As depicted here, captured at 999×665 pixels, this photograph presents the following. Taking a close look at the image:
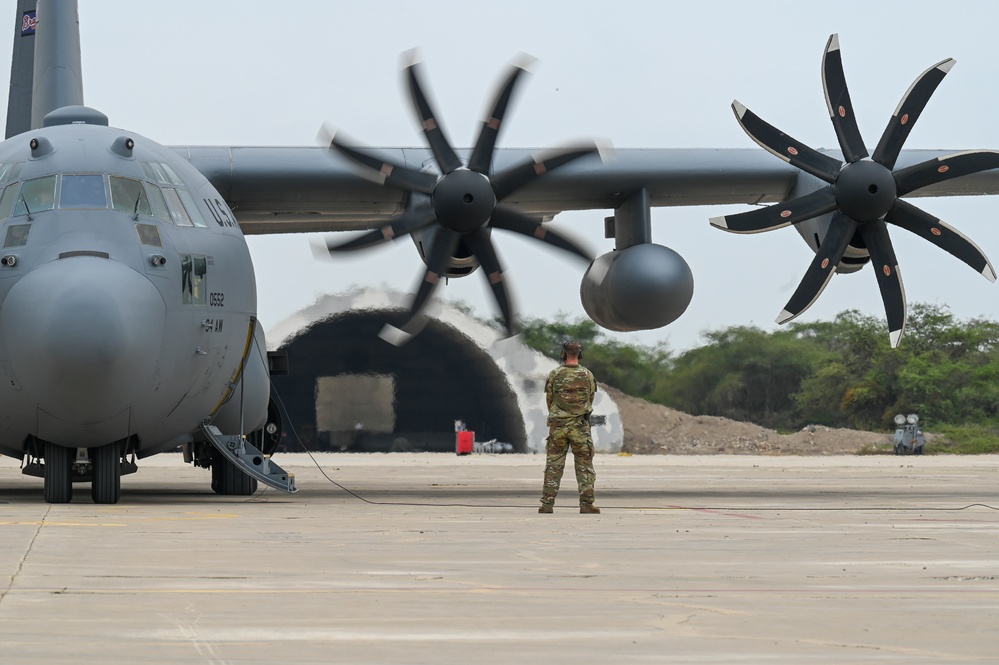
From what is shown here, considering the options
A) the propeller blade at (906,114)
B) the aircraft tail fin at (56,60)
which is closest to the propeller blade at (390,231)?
the aircraft tail fin at (56,60)

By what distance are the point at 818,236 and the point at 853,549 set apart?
982 cm

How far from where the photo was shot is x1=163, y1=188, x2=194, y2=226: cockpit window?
43.3 feet

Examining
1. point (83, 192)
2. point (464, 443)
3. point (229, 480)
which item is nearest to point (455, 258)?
point (229, 480)

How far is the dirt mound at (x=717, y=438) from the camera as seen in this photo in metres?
40.0

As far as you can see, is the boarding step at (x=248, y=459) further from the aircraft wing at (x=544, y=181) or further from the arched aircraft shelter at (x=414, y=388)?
the arched aircraft shelter at (x=414, y=388)

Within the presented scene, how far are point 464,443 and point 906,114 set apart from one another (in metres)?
23.3

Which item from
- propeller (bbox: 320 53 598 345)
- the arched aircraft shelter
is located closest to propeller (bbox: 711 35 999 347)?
propeller (bbox: 320 53 598 345)

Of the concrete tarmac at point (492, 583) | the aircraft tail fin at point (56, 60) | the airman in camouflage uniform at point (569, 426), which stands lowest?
the concrete tarmac at point (492, 583)

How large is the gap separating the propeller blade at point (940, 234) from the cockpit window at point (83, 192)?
923 cm

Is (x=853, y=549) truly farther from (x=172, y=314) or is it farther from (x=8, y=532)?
(x=172, y=314)

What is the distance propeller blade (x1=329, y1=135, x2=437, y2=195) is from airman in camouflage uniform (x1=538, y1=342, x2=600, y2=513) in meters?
4.20

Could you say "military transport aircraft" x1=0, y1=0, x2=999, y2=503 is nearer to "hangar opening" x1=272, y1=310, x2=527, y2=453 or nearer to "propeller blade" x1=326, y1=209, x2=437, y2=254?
"propeller blade" x1=326, y1=209, x2=437, y2=254

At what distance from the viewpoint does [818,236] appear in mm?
17797

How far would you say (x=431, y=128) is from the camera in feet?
52.2
